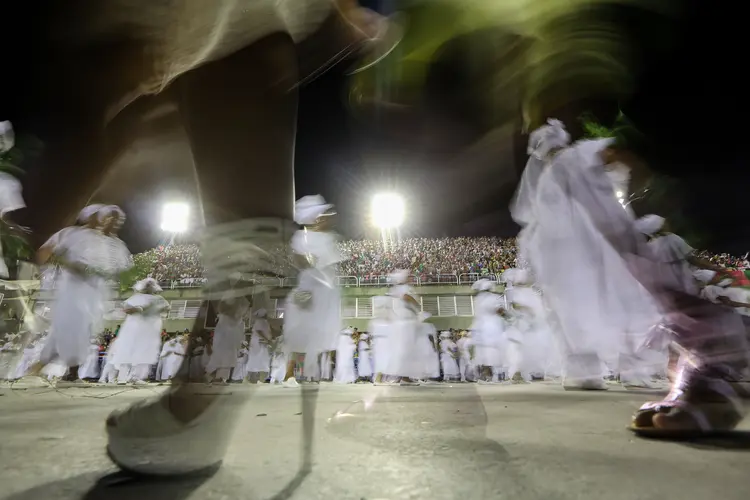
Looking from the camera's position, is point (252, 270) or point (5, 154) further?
point (5, 154)

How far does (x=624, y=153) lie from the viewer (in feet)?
4.73

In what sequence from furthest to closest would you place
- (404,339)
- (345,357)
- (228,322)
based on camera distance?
(345,357)
(404,339)
(228,322)

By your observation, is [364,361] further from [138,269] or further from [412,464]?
[412,464]

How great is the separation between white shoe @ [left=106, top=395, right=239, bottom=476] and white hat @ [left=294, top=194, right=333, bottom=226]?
58.3 inches

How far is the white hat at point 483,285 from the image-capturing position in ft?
10.5

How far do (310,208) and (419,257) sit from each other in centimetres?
133

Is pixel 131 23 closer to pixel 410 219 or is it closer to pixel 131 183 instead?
pixel 131 183

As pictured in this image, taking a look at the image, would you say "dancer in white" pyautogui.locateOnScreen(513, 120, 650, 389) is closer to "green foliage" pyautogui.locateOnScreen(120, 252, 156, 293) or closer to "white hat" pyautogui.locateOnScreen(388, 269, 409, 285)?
"white hat" pyautogui.locateOnScreen(388, 269, 409, 285)

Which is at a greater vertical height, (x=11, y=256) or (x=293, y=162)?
(x=11, y=256)

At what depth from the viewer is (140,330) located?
3865 millimetres

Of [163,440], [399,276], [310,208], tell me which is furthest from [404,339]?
[163,440]

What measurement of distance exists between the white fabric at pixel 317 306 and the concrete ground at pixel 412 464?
50.6 inches

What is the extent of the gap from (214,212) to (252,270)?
15cm

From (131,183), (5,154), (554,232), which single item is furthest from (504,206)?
(5,154)
